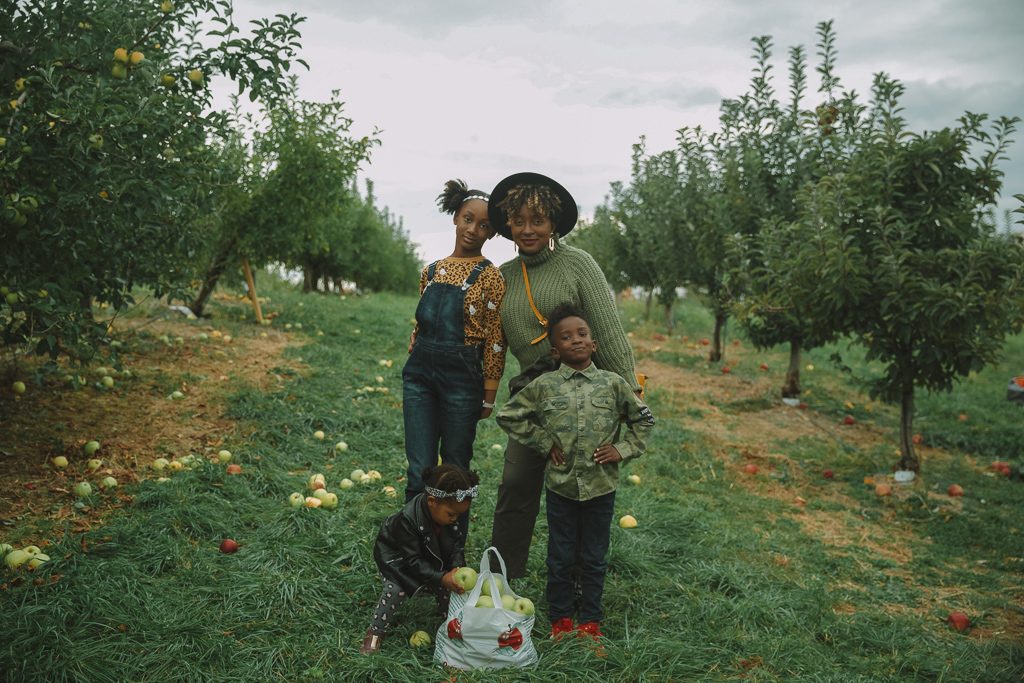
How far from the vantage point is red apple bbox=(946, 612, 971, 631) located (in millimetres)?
4621

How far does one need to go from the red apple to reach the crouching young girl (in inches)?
129

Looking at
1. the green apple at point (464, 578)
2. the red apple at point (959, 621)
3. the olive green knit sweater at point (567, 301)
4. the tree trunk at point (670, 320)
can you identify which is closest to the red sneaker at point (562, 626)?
the green apple at point (464, 578)

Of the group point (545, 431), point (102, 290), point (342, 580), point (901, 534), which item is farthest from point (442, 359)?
point (901, 534)

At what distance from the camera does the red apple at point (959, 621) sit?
462 cm

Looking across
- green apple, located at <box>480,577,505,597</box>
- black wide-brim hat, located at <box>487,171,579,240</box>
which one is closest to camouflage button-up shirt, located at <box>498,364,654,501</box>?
green apple, located at <box>480,577,505,597</box>

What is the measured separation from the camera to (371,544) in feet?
15.5

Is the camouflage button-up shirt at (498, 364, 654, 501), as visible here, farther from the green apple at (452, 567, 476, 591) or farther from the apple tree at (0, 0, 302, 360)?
the apple tree at (0, 0, 302, 360)

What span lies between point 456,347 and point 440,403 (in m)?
0.35

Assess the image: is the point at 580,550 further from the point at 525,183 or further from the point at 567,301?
the point at 525,183

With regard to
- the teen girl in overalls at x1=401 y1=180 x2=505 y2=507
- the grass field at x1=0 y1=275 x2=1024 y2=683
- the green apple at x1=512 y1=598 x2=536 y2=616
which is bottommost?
the grass field at x1=0 y1=275 x2=1024 y2=683

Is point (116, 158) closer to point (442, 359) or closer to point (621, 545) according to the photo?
point (442, 359)

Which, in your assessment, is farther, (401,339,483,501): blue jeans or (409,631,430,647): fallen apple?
(401,339,483,501): blue jeans

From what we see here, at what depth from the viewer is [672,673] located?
11.6 ft

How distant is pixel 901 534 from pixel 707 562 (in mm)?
2563
